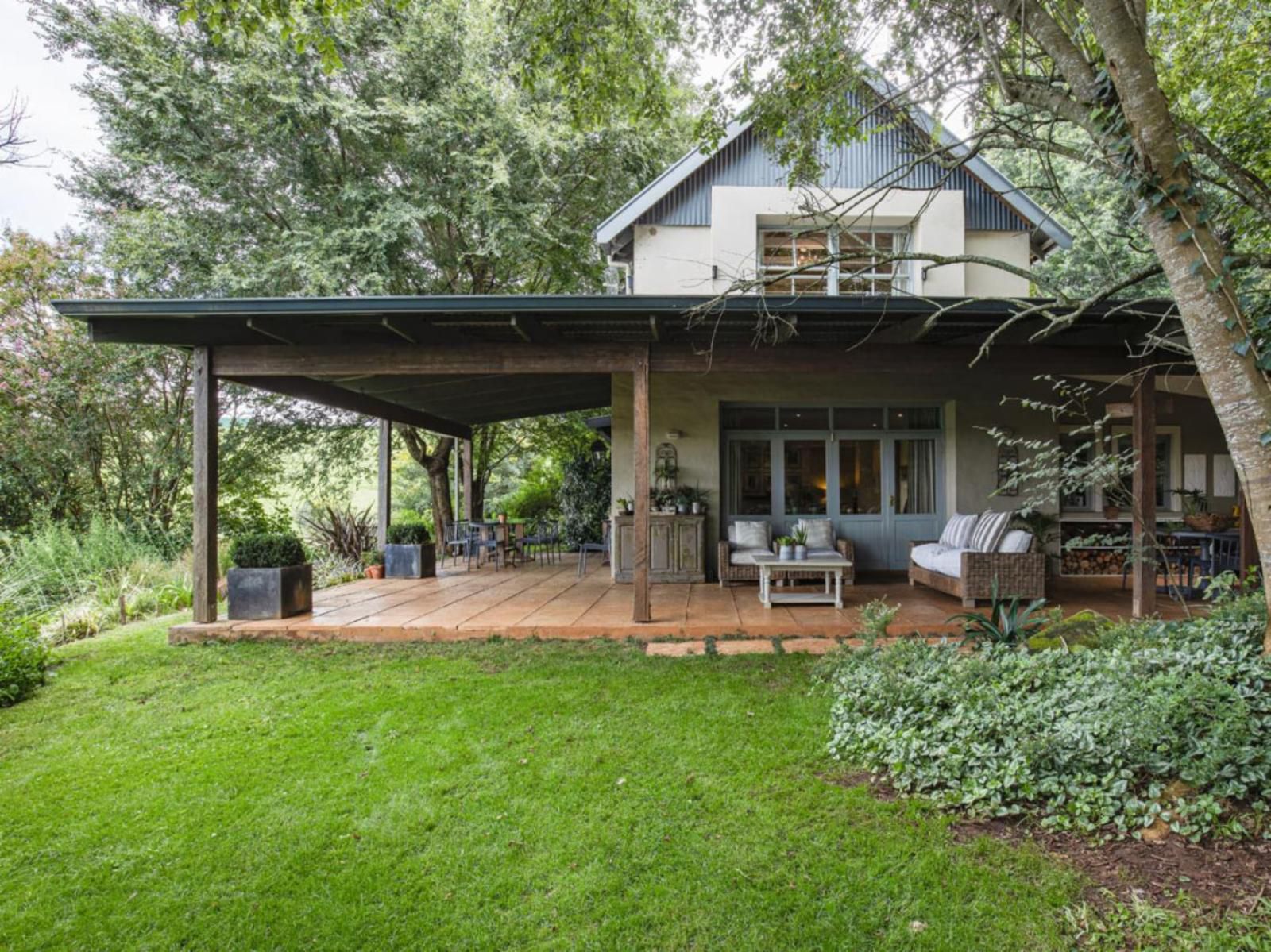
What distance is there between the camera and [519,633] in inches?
203

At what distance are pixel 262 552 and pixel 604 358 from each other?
3.58 metres

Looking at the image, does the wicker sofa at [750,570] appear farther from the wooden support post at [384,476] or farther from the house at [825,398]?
the wooden support post at [384,476]

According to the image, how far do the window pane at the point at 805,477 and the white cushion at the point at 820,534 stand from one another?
402mm

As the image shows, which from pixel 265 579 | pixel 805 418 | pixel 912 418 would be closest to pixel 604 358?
pixel 265 579

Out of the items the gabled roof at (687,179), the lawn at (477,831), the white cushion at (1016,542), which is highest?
the gabled roof at (687,179)

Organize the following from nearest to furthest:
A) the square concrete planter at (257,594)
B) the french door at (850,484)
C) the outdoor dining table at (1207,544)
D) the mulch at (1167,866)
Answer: the mulch at (1167,866)
the square concrete planter at (257,594)
the outdoor dining table at (1207,544)
the french door at (850,484)

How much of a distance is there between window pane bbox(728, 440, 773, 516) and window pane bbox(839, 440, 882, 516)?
0.96 metres

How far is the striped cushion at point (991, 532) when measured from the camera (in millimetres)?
5941

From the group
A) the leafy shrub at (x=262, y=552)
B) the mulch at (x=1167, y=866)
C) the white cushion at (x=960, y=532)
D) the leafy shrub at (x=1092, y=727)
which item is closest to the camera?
the mulch at (x=1167, y=866)

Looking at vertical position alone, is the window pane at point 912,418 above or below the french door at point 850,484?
above

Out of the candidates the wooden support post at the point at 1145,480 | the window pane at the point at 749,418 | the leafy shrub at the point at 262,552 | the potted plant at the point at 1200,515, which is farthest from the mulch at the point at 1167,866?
the potted plant at the point at 1200,515

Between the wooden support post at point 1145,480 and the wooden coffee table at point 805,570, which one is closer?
the wooden support post at point 1145,480

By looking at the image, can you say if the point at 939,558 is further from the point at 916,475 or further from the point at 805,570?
the point at 916,475

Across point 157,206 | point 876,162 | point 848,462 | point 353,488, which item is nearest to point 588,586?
point 848,462
